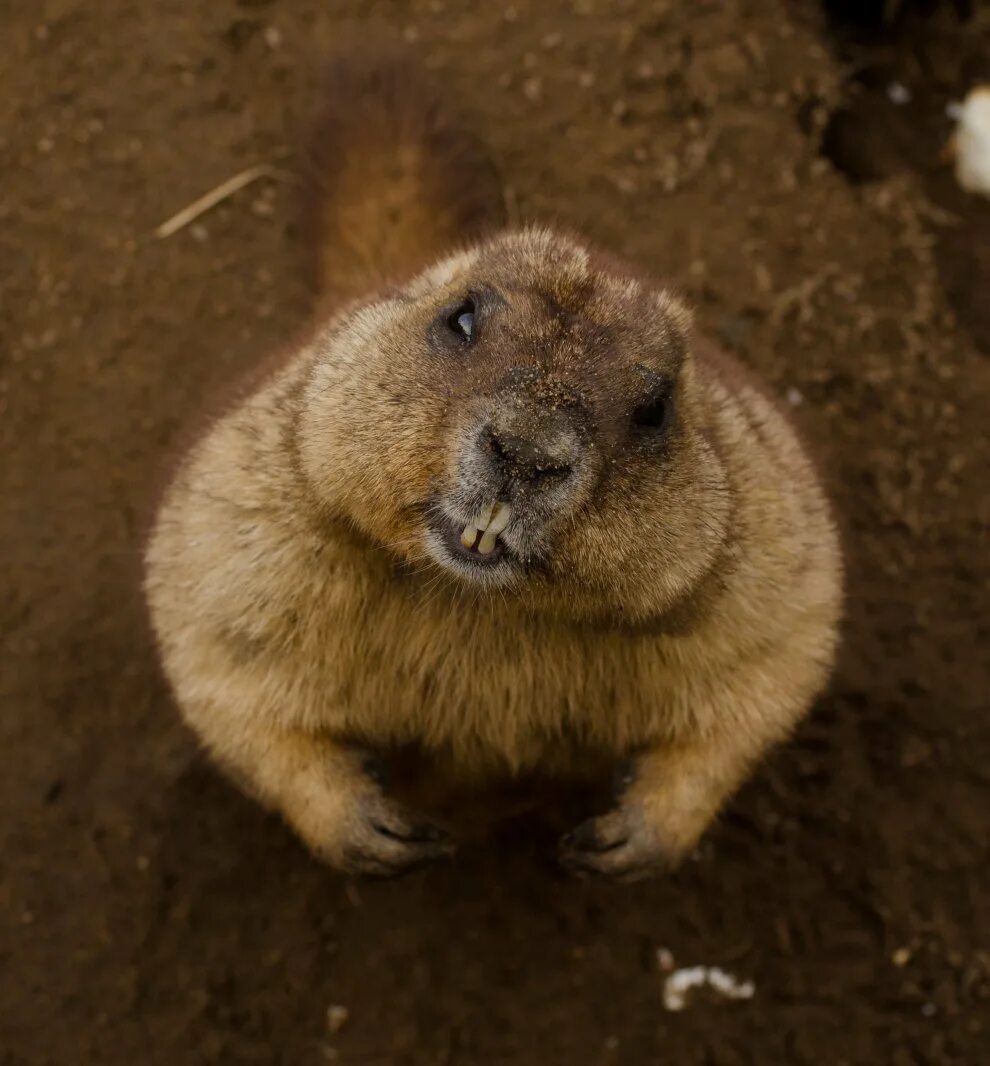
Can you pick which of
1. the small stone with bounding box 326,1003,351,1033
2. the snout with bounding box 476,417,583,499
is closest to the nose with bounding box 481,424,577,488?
the snout with bounding box 476,417,583,499

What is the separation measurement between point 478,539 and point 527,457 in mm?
233

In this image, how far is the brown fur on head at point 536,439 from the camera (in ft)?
7.52

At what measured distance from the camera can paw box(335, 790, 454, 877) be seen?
3.41 m

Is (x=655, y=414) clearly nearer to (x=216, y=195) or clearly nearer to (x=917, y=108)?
(x=216, y=195)

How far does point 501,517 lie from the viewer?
2285 mm

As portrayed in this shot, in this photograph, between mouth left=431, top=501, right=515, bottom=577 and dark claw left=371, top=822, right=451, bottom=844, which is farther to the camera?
dark claw left=371, top=822, right=451, bottom=844

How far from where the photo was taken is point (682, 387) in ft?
9.05

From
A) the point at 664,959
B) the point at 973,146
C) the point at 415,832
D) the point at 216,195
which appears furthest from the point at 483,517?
the point at 973,146

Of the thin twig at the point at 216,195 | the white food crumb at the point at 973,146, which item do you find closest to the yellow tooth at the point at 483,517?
the thin twig at the point at 216,195

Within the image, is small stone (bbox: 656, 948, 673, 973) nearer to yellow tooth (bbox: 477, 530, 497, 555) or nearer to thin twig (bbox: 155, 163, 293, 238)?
yellow tooth (bbox: 477, 530, 497, 555)

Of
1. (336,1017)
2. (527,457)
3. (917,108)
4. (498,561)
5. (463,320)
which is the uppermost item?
(463,320)

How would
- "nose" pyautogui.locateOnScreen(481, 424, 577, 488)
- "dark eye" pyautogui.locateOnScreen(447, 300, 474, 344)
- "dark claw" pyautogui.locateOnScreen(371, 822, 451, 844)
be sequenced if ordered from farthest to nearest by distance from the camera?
"dark claw" pyautogui.locateOnScreen(371, 822, 451, 844) → "dark eye" pyautogui.locateOnScreen(447, 300, 474, 344) → "nose" pyautogui.locateOnScreen(481, 424, 577, 488)

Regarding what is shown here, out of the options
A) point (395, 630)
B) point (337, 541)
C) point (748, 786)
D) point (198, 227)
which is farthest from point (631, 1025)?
point (198, 227)

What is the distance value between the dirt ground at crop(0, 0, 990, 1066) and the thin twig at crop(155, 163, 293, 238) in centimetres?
5
